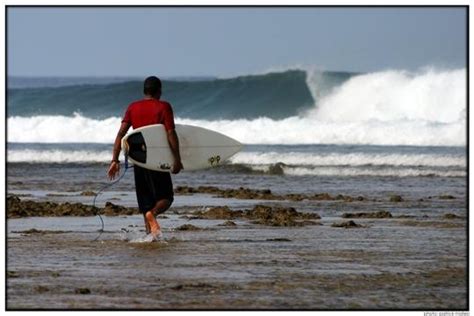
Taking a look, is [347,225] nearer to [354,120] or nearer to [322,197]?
[322,197]

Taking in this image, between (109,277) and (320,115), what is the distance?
3169cm

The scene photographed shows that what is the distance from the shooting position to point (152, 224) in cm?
1032

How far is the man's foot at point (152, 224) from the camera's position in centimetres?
1033

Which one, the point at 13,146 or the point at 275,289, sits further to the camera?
the point at 13,146

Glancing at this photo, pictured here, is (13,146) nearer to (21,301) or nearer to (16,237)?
(16,237)

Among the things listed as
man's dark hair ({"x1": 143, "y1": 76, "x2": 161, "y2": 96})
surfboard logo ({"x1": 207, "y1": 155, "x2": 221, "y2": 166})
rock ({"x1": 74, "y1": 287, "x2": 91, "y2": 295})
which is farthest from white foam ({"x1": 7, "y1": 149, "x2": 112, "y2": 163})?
rock ({"x1": 74, "y1": 287, "x2": 91, "y2": 295})

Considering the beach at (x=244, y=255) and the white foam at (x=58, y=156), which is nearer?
the beach at (x=244, y=255)

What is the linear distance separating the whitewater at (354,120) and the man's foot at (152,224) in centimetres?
2064

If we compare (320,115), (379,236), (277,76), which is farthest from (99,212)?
(277,76)

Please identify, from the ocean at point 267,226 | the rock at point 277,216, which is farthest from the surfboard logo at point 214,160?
the rock at point 277,216

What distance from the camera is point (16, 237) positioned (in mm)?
10539

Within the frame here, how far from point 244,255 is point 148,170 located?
4.73 feet

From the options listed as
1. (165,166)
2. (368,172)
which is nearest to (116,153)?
(165,166)

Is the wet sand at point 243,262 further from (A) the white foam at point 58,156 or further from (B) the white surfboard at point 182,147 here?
(A) the white foam at point 58,156
